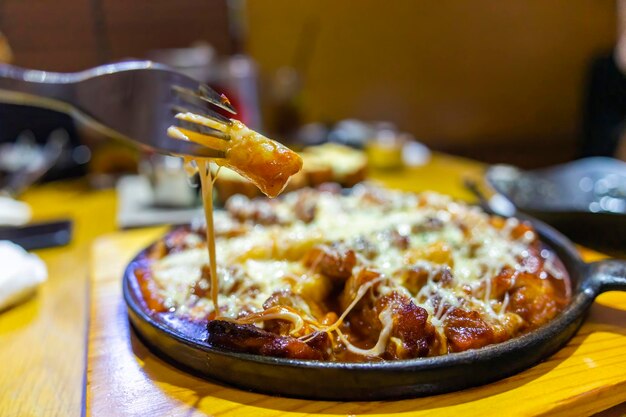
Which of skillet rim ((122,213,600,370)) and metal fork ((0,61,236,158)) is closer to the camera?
skillet rim ((122,213,600,370))

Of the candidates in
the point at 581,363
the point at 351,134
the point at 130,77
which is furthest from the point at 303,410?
the point at 351,134

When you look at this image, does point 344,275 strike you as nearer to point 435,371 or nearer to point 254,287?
point 254,287

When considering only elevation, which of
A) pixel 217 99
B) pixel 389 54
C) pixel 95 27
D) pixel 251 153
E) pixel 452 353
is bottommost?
pixel 452 353

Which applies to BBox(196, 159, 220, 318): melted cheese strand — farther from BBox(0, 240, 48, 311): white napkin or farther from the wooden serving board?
BBox(0, 240, 48, 311): white napkin

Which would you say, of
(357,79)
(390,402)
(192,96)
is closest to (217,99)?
(192,96)

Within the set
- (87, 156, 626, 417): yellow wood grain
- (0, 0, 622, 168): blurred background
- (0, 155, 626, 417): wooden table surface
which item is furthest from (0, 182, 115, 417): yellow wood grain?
(0, 0, 622, 168): blurred background

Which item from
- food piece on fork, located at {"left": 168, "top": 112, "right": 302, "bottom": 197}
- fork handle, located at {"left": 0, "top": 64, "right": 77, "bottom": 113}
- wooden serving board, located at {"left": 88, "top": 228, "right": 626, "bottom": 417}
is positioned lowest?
wooden serving board, located at {"left": 88, "top": 228, "right": 626, "bottom": 417}

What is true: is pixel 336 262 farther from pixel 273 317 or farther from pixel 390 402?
pixel 390 402
